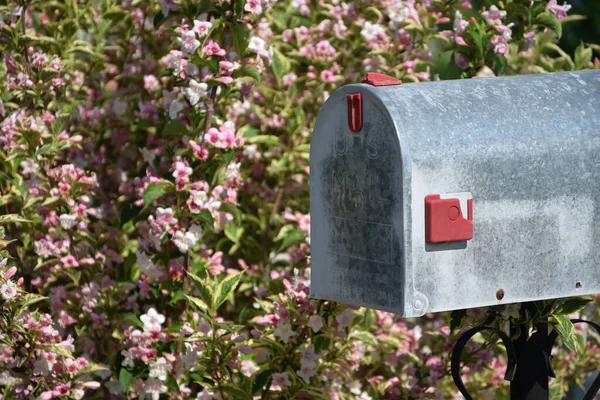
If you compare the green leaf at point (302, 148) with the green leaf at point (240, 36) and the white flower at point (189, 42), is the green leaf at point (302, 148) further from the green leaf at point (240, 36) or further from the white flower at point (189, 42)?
the white flower at point (189, 42)

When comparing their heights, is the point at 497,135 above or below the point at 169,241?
above

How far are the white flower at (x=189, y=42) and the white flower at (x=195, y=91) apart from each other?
0.29 ft

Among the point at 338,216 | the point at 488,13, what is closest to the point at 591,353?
the point at 488,13

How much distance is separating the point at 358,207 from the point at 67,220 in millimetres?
1191

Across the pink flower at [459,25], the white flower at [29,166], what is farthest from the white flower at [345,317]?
the white flower at [29,166]

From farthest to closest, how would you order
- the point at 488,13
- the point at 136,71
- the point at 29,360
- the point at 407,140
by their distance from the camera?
the point at 136,71
the point at 488,13
the point at 29,360
the point at 407,140

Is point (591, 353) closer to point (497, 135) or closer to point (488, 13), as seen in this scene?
point (488, 13)

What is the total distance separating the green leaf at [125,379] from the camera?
2893 millimetres

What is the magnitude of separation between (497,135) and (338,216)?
1.17 ft

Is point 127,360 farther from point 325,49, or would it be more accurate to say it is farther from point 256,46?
point 325,49

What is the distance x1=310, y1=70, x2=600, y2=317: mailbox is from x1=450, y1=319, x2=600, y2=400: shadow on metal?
8.9 inches

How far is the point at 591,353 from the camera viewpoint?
3711 millimetres

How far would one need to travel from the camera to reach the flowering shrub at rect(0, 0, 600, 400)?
Result: 2.81 meters

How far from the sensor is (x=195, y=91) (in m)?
2.85
